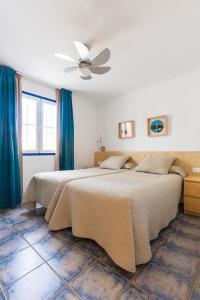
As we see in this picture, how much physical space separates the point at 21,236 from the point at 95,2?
2.70 meters

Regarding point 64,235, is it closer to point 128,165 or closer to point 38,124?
point 128,165

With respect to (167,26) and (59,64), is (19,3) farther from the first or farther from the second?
(167,26)

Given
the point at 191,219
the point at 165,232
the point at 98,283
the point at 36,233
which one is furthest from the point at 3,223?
the point at 191,219

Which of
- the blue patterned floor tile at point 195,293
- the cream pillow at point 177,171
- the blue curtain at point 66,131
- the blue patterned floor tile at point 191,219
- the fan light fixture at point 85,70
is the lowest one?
the blue patterned floor tile at point 191,219

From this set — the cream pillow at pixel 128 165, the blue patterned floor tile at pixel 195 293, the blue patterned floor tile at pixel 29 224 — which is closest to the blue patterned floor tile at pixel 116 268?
the blue patterned floor tile at pixel 195 293

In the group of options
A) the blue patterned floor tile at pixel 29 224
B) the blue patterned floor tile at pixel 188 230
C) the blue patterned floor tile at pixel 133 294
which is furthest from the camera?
the blue patterned floor tile at pixel 29 224

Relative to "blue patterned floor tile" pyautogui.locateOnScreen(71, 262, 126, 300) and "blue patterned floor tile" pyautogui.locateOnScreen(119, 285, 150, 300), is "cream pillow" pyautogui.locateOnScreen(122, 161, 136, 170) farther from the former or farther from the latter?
"blue patterned floor tile" pyautogui.locateOnScreen(119, 285, 150, 300)

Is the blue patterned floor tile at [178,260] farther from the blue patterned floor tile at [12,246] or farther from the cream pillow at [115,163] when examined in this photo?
the cream pillow at [115,163]

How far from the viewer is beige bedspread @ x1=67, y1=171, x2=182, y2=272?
4.04ft

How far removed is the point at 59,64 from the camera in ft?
8.43

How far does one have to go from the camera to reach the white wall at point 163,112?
9.25ft

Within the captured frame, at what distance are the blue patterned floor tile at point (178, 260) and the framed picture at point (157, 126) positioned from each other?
7.36 ft

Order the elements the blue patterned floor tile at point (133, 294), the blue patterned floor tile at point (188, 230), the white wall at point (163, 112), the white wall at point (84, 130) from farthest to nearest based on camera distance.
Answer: the white wall at point (84, 130) → the white wall at point (163, 112) → the blue patterned floor tile at point (188, 230) → the blue patterned floor tile at point (133, 294)

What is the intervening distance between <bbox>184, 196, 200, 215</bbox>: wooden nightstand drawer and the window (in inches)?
116
